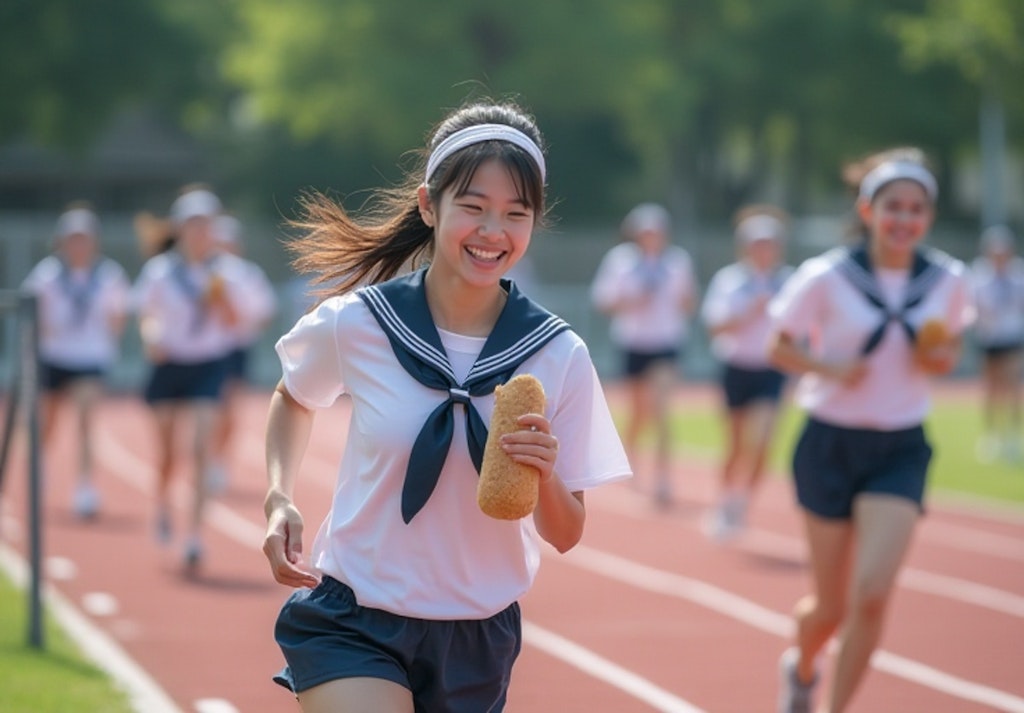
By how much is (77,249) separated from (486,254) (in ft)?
37.1

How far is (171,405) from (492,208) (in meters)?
8.73

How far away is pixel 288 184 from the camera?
1924 inches

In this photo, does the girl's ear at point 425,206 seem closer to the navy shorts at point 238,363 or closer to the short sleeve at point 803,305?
the short sleeve at point 803,305

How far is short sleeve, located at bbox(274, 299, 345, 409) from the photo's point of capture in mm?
4469

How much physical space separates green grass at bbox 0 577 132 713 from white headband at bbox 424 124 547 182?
3.60 metres

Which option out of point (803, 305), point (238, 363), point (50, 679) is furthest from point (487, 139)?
point (238, 363)

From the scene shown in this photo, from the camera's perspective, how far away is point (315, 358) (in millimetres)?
4496

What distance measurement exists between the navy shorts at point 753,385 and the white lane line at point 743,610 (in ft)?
7.10

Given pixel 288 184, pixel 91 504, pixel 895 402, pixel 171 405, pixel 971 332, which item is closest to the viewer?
pixel 895 402

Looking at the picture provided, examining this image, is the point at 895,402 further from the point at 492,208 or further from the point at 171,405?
the point at 171,405

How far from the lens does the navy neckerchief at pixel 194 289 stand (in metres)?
12.8

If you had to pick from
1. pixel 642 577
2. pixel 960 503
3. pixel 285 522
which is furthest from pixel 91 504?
pixel 285 522

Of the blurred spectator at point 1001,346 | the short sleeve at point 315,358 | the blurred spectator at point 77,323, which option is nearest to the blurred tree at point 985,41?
the blurred spectator at point 1001,346

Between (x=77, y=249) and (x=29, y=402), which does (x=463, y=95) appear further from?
(x=29, y=402)
